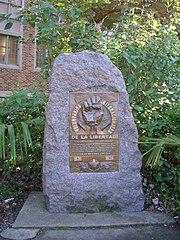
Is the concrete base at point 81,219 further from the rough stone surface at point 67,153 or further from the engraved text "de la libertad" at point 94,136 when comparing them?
the engraved text "de la libertad" at point 94,136

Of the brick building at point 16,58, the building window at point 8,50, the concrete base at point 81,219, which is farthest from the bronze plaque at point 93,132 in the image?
the building window at point 8,50

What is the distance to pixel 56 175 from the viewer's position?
3.83 meters

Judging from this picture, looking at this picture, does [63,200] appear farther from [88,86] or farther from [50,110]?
[88,86]

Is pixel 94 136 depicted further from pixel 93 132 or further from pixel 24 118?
pixel 24 118

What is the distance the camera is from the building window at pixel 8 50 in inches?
664

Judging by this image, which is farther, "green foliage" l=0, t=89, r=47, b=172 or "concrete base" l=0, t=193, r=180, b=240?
"green foliage" l=0, t=89, r=47, b=172

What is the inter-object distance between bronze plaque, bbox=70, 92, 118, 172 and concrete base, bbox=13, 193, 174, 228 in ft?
1.83

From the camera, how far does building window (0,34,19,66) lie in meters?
16.9

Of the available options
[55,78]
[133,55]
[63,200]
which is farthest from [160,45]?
[63,200]

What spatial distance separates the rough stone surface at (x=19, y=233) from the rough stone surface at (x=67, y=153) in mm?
572

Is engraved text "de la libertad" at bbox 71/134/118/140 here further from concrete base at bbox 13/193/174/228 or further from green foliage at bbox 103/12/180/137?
concrete base at bbox 13/193/174/228

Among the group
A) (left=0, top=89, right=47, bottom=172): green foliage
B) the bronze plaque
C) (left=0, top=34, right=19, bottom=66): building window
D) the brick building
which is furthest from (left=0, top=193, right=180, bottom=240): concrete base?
(left=0, top=34, right=19, bottom=66): building window

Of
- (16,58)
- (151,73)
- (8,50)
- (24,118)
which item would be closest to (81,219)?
(24,118)

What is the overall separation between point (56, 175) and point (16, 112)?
1.69 metres
